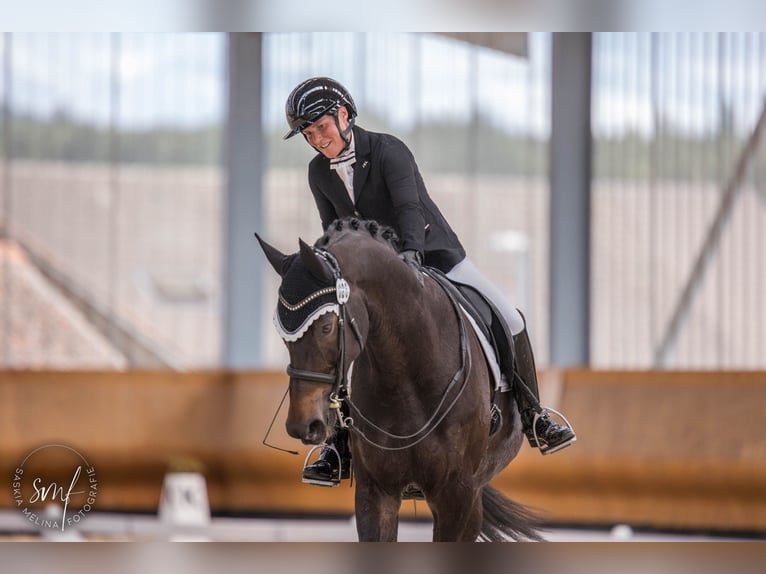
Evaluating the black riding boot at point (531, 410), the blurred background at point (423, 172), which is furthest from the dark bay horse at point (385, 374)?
the blurred background at point (423, 172)

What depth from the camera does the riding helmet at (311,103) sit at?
2855 mm

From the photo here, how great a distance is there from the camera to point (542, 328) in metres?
6.95

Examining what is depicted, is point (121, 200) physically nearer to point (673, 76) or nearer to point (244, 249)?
point (244, 249)

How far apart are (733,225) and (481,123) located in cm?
186

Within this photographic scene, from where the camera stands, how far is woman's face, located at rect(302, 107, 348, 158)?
2908mm

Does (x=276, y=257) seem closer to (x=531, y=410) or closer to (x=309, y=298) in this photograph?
(x=309, y=298)

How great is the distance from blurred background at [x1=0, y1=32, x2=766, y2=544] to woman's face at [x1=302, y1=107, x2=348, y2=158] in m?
3.99

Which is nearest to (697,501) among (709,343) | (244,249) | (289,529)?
(709,343)

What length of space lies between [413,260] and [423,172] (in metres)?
4.42

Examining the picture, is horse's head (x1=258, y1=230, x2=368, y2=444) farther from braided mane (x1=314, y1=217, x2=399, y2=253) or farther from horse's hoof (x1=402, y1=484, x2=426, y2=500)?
horse's hoof (x1=402, y1=484, x2=426, y2=500)

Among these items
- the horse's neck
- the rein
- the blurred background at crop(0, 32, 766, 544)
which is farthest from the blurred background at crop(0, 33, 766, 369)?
the horse's neck

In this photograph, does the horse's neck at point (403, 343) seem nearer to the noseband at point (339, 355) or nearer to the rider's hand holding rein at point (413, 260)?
the rider's hand holding rein at point (413, 260)

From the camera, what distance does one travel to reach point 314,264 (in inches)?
95.2

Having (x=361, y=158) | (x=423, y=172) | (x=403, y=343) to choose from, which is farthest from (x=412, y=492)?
(x=423, y=172)
